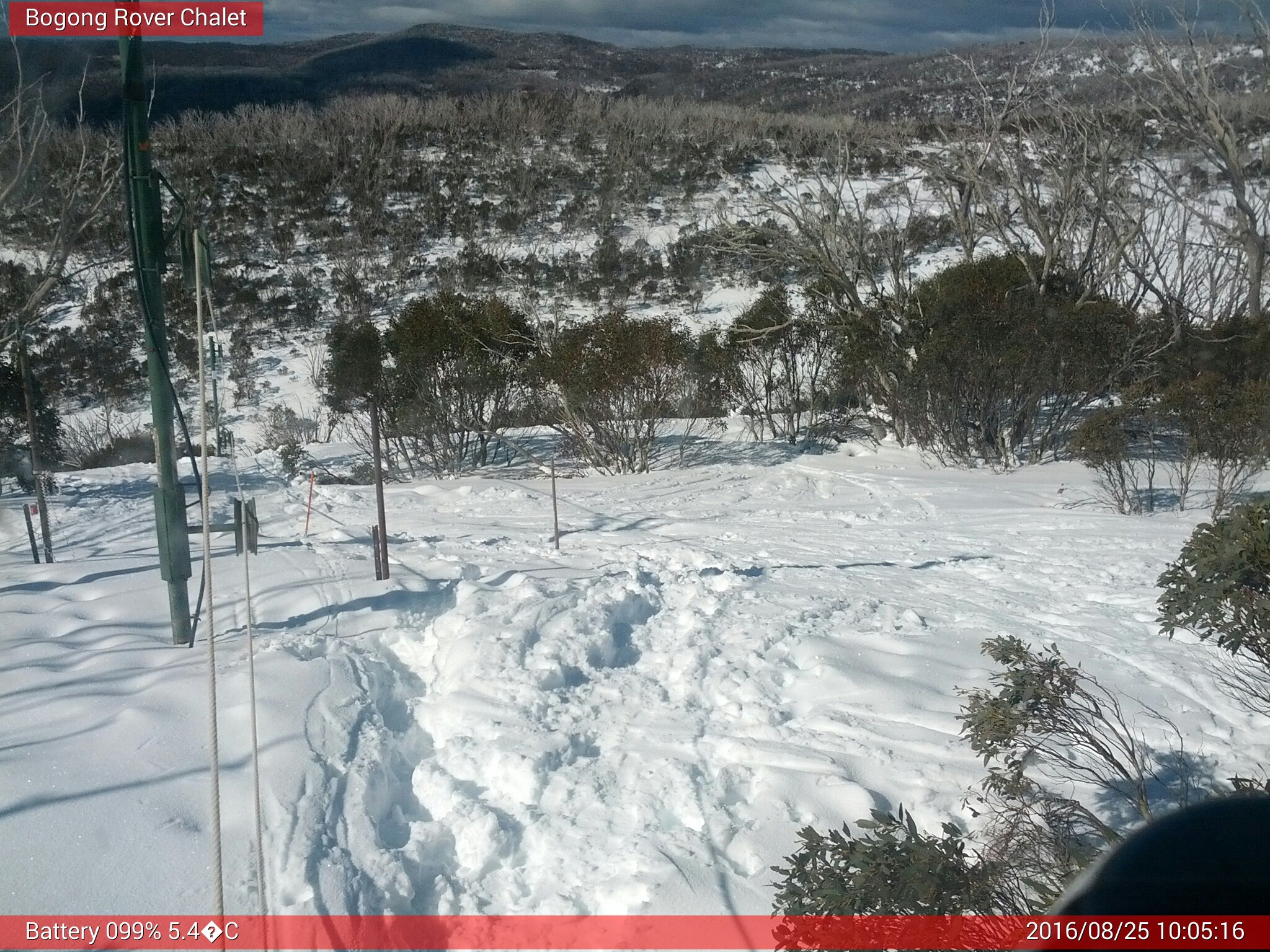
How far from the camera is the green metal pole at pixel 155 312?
4.71 m

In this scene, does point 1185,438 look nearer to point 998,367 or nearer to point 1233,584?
point 998,367

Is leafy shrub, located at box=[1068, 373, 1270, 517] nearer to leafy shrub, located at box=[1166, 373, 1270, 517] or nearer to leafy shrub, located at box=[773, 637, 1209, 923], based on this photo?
leafy shrub, located at box=[1166, 373, 1270, 517]

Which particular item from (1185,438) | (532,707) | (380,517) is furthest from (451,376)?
(532,707)

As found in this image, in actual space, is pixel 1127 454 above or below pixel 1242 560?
below

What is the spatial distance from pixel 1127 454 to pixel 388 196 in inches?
1024

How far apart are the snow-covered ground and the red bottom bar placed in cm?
7

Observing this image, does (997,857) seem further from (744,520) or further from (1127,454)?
(1127,454)

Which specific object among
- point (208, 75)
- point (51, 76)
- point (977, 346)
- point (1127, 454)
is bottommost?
point (1127, 454)

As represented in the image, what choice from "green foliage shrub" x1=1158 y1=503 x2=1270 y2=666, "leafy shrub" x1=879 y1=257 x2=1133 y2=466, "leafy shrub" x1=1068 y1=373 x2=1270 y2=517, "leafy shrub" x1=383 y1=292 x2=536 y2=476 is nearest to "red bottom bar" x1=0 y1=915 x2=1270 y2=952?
"green foliage shrub" x1=1158 y1=503 x2=1270 y2=666

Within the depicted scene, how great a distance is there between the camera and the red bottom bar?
251 cm

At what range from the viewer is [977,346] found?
12633 millimetres

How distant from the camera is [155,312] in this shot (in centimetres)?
494

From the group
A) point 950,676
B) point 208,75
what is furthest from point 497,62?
point 950,676

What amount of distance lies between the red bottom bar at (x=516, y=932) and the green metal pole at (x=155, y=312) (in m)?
2.34
